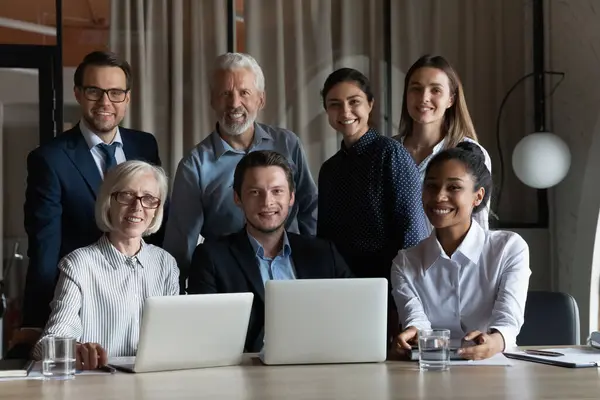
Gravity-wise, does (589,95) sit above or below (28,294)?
above

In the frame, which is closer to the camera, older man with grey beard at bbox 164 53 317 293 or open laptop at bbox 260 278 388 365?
open laptop at bbox 260 278 388 365

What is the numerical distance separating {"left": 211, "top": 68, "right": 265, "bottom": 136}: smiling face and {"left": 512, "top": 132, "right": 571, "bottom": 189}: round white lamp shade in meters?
1.90

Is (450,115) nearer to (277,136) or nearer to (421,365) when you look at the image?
(277,136)

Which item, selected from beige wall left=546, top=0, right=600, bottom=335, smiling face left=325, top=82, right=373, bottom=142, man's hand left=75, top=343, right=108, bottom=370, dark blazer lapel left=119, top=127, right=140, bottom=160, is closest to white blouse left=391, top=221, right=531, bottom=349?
smiling face left=325, top=82, right=373, bottom=142

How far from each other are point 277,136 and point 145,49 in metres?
1.94

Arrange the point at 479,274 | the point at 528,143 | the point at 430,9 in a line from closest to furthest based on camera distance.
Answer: the point at 479,274, the point at 528,143, the point at 430,9

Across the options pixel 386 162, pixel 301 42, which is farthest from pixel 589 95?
pixel 386 162

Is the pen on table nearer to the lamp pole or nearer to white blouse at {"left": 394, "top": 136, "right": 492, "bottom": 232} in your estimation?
white blouse at {"left": 394, "top": 136, "right": 492, "bottom": 232}

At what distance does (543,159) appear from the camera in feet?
15.6

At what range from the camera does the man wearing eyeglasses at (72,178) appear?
10.2 feet

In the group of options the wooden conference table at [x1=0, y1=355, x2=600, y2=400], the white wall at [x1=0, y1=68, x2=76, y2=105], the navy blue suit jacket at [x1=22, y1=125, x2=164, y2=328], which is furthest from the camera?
the white wall at [x1=0, y1=68, x2=76, y2=105]

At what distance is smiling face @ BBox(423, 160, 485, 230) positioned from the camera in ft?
9.37

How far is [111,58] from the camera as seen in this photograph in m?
3.22

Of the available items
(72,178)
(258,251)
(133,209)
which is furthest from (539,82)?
(133,209)
